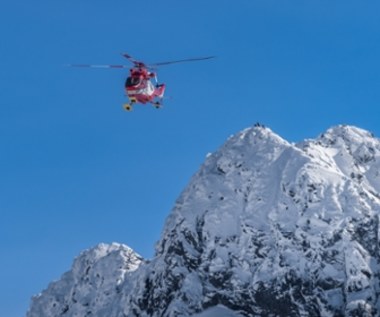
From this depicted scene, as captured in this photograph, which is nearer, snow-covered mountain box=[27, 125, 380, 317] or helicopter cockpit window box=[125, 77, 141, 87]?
helicopter cockpit window box=[125, 77, 141, 87]

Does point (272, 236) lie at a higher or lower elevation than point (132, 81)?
higher

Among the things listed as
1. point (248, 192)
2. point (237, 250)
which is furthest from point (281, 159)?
point (237, 250)

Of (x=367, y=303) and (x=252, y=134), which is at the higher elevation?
(x=252, y=134)

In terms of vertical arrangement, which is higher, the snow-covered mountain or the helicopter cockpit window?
the snow-covered mountain

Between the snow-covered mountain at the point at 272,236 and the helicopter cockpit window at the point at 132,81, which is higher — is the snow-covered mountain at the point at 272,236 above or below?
above

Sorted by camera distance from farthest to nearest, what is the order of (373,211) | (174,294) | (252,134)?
(252,134) → (174,294) → (373,211)

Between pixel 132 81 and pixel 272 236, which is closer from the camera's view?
pixel 132 81

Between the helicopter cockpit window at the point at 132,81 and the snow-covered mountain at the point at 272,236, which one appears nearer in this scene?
the helicopter cockpit window at the point at 132,81

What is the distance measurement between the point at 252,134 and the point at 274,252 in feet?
109

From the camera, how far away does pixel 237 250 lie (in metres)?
175

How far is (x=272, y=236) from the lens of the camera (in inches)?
6722

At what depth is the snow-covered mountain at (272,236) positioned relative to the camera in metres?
161

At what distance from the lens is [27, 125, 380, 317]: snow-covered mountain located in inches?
6334

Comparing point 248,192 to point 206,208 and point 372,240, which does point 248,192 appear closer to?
point 206,208
